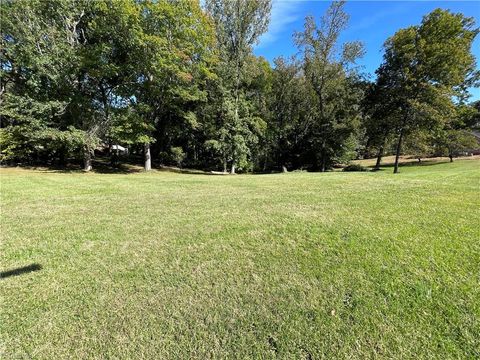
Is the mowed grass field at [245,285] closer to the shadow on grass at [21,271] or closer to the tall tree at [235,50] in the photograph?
the shadow on grass at [21,271]

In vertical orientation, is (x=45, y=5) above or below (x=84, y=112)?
above

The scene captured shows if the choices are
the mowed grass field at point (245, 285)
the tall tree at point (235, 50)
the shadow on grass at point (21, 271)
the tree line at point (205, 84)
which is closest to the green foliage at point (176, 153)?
the tree line at point (205, 84)

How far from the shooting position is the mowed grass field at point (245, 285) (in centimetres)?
256

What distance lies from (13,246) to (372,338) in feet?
17.4

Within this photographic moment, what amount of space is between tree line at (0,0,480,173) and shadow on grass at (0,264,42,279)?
53.0ft

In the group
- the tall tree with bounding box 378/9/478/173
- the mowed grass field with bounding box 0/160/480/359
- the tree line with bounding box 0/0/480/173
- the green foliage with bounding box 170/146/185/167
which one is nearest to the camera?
the mowed grass field with bounding box 0/160/480/359

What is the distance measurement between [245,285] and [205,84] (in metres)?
22.9

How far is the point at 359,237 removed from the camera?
440 cm

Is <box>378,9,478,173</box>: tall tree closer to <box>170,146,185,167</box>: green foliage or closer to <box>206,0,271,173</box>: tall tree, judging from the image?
<box>206,0,271,173</box>: tall tree

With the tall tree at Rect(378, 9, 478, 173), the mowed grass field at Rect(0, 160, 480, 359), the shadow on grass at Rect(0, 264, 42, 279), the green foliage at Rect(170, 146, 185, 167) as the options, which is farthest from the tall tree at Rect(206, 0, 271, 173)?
the shadow on grass at Rect(0, 264, 42, 279)

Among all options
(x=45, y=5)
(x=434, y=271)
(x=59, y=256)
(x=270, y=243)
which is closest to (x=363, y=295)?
(x=434, y=271)

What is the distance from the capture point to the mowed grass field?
2562 millimetres

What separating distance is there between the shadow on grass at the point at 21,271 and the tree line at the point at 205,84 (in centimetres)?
1615

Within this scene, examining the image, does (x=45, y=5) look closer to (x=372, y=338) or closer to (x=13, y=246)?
(x=13, y=246)
